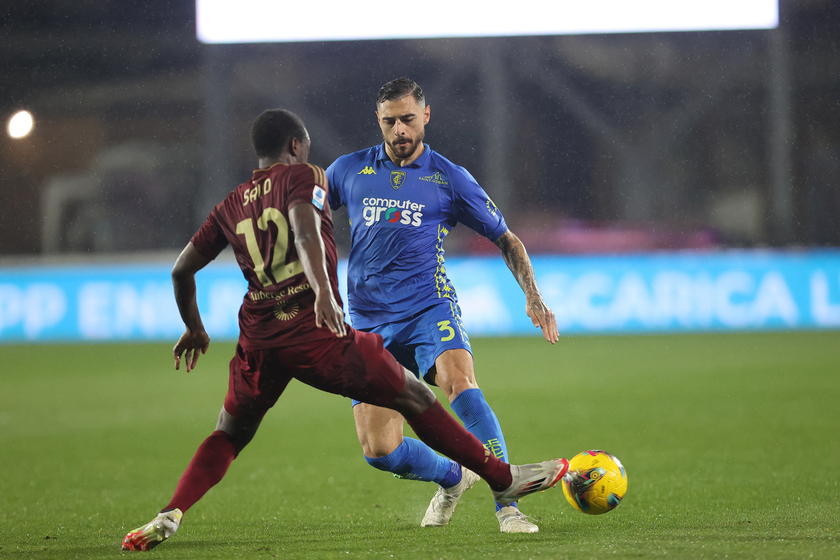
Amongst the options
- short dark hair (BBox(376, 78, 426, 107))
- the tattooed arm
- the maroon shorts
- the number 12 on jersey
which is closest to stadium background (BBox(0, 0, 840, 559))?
the maroon shorts

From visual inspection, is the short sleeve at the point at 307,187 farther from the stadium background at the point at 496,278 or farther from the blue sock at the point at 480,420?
the stadium background at the point at 496,278

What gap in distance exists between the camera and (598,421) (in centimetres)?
714

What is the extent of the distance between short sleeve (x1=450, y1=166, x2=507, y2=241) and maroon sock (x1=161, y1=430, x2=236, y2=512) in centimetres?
137

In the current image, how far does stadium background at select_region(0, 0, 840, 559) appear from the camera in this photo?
13.6ft

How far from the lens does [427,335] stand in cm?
365

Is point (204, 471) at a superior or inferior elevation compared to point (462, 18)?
inferior

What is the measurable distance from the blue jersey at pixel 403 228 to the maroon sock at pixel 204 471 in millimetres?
868

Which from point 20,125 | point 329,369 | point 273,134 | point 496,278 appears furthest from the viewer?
point 20,125

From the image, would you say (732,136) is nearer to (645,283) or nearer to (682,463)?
(645,283)

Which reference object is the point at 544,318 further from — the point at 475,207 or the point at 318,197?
the point at 318,197

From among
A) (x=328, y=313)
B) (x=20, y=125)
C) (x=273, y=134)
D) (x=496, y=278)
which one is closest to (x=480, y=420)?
(x=328, y=313)

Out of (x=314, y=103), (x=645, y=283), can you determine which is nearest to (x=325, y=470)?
(x=645, y=283)

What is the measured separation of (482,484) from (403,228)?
1.96 metres

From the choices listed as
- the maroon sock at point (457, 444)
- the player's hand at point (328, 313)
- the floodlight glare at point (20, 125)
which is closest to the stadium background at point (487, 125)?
the floodlight glare at point (20, 125)
